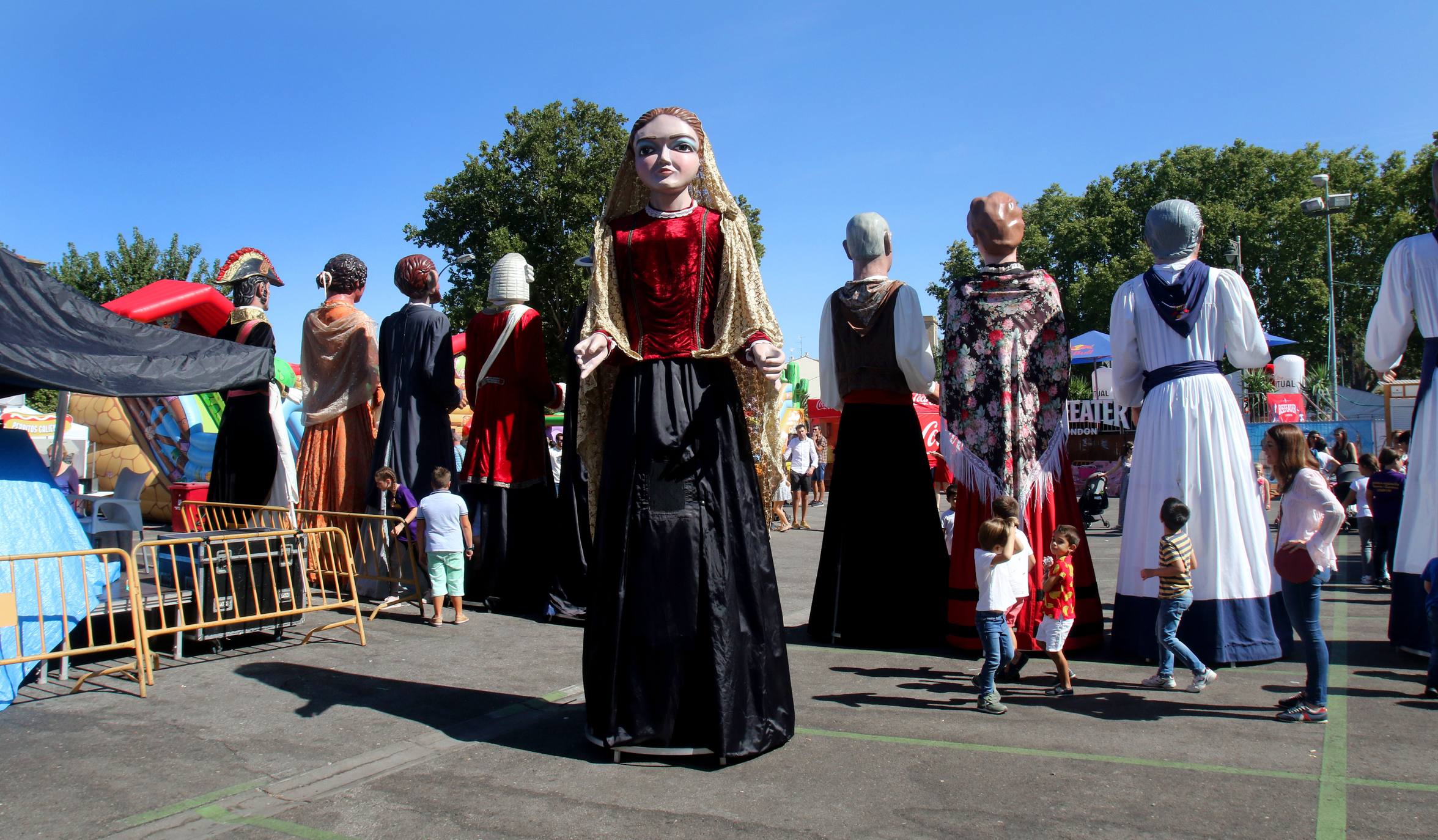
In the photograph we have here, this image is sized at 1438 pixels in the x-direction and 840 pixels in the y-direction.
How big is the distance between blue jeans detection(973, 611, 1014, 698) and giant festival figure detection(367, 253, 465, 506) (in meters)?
4.87

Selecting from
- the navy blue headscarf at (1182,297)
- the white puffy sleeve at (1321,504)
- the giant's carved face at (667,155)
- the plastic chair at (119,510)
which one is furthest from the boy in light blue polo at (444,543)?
the white puffy sleeve at (1321,504)

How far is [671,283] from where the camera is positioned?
14.3 ft

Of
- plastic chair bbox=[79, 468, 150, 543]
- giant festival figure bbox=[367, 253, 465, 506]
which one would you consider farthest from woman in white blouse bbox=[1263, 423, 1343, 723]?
plastic chair bbox=[79, 468, 150, 543]

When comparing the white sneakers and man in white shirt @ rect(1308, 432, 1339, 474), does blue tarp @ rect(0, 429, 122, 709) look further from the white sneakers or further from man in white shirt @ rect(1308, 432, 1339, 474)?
man in white shirt @ rect(1308, 432, 1339, 474)

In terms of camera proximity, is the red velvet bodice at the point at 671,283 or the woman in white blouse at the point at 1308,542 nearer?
the red velvet bodice at the point at 671,283

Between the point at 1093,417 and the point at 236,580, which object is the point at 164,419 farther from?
the point at 1093,417

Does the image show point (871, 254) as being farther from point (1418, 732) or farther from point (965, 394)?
point (1418, 732)

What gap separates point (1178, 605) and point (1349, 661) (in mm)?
1550

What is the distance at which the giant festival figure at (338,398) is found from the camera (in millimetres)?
8203

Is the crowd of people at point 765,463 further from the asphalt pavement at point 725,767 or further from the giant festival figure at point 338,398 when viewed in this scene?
the asphalt pavement at point 725,767

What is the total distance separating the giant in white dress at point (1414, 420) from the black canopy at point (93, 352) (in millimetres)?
7160

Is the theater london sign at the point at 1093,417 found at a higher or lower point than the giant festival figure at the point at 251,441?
higher

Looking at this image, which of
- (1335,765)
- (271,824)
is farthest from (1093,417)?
(271,824)

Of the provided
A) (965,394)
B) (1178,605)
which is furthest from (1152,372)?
(1178,605)
